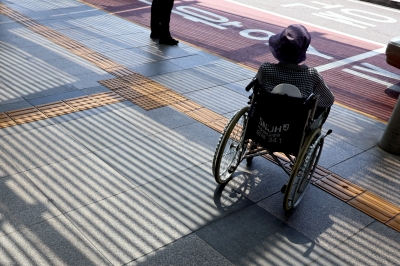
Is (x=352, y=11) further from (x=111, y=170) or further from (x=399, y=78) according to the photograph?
(x=111, y=170)

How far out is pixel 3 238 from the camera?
338 centimetres

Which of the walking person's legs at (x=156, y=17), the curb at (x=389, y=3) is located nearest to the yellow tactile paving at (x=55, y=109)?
the walking person's legs at (x=156, y=17)

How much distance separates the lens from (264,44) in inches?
334

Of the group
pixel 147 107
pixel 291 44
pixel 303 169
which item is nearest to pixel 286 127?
pixel 303 169

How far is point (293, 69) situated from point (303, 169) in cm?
79

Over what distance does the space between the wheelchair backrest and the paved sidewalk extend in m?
0.57

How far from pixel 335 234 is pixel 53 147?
2.63 metres

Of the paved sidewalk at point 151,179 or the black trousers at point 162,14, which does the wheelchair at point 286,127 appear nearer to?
the paved sidewalk at point 151,179

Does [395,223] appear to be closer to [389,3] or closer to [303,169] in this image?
[303,169]

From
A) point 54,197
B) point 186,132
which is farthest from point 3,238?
point 186,132

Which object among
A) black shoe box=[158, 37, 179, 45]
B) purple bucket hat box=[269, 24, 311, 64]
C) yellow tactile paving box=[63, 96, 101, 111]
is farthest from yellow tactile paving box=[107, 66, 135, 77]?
purple bucket hat box=[269, 24, 311, 64]

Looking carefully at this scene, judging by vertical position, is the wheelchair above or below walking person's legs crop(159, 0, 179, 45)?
above

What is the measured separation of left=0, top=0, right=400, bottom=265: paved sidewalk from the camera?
11.5 feet

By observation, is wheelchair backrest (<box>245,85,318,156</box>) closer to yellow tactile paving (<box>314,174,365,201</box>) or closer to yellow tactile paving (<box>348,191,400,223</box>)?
yellow tactile paving (<box>314,174,365,201</box>)
